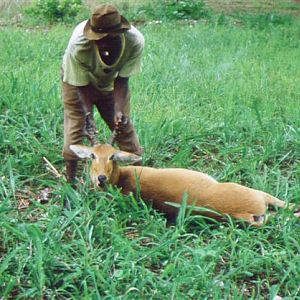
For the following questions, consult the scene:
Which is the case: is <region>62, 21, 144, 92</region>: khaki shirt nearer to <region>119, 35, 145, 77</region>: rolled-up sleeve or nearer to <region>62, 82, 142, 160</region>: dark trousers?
<region>119, 35, 145, 77</region>: rolled-up sleeve

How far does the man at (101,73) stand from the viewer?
5977mm

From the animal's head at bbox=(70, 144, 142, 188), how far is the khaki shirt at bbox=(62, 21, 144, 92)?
0.55 meters

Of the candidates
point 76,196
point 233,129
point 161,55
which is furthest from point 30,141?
point 161,55

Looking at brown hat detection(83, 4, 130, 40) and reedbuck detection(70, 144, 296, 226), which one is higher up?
brown hat detection(83, 4, 130, 40)

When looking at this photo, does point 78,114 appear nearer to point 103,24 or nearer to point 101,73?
point 101,73

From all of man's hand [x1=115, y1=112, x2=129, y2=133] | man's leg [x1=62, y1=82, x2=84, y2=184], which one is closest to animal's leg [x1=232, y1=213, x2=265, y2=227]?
man's hand [x1=115, y1=112, x2=129, y2=133]

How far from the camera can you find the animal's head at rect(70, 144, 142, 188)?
6.03 meters

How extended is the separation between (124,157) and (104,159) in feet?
0.53

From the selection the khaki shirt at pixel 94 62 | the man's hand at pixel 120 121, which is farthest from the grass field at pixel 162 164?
the khaki shirt at pixel 94 62

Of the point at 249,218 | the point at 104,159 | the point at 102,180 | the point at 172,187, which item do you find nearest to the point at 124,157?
the point at 104,159

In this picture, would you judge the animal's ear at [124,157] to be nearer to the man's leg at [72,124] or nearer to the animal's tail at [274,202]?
the man's leg at [72,124]

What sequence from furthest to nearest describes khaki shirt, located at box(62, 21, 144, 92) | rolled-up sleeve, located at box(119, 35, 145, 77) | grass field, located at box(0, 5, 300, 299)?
rolled-up sleeve, located at box(119, 35, 145, 77)
khaki shirt, located at box(62, 21, 144, 92)
grass field, located at box(0, 5, 300, 299)

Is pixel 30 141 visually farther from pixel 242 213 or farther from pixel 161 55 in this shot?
pixel 161 55

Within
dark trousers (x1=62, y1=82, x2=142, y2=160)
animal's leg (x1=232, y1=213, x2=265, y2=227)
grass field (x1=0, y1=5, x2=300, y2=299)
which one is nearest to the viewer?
grass field (x1=0, y1=5, x2=300, y2=299)
